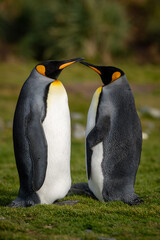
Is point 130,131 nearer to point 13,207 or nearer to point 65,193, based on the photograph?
point 65,193

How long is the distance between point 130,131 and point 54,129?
97 centimetres

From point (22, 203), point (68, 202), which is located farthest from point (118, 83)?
point (22, 203)

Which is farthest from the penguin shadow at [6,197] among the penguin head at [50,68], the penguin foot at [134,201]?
the penguin head at [50,68]

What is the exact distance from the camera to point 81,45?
31.0m

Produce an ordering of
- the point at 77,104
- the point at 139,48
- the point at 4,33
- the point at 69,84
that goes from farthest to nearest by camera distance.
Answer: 1. the point at 139,48
2. the point at 4,33
3. the point at 69,84
4. the point at 77,104

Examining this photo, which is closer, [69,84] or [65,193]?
[65,193]

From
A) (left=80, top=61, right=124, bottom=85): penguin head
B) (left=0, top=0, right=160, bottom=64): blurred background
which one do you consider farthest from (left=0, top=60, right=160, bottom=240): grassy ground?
(left=0, top=0, right=160, bottom=64): blurred background

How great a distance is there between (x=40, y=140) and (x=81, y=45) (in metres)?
27.1

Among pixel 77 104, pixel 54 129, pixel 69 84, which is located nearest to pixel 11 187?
pixel 54 129

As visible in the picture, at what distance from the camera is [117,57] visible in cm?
3619

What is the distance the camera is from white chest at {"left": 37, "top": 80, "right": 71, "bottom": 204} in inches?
185

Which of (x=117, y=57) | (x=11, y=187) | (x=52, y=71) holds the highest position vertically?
(x=52, y=71)

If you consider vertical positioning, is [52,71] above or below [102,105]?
above

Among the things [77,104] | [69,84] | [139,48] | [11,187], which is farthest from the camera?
[139,48]
